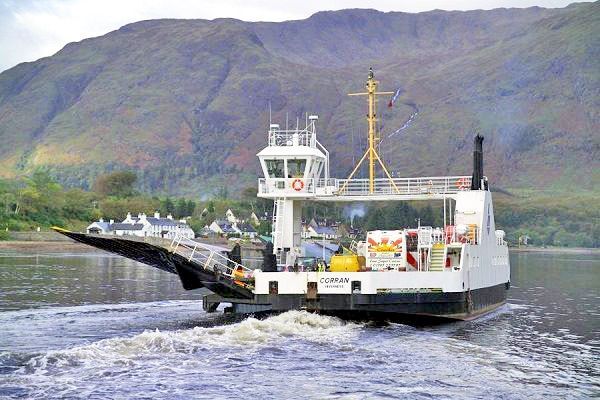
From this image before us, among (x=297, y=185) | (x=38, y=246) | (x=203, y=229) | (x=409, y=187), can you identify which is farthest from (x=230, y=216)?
(x=409, y=187)

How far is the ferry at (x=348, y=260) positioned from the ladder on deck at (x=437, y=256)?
1.7 inches

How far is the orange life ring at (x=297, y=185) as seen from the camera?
134 ft

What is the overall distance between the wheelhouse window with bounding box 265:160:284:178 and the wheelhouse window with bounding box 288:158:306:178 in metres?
0.44

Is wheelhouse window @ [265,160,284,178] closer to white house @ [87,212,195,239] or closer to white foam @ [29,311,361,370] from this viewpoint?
white foam @ [29,311,361,370]

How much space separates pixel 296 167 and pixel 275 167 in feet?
3.36

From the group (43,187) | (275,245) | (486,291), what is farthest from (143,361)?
(43,187)

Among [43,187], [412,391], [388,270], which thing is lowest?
[412,391]

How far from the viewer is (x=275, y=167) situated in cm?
4134

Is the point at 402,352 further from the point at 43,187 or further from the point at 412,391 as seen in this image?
the point at 43,187

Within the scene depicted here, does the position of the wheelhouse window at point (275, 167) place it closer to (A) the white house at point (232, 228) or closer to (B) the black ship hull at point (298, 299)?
(B) the black ship hull at point (298, 299)

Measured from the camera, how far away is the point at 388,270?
35.6 m

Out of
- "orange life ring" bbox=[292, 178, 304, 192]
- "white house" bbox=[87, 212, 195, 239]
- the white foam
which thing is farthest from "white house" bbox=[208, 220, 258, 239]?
the white foam

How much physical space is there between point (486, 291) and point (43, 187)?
14457 cm

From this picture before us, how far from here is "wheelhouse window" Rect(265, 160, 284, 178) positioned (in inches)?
1624
